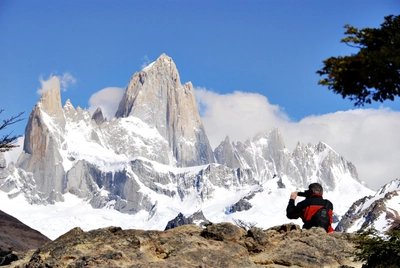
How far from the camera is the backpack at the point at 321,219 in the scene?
21.1m

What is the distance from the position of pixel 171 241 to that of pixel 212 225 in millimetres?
1946

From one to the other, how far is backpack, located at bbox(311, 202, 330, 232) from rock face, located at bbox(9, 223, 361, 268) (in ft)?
1.54

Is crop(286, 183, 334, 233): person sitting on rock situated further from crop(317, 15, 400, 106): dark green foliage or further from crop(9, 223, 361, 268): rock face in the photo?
crop(317, 15, 400, 106): dark green foliage

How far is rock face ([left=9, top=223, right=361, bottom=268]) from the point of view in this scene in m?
18.0

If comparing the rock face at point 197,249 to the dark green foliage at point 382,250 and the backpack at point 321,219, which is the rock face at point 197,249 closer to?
the backpack at point 321,219

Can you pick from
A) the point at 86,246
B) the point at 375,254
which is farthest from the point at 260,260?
the point at 86,246

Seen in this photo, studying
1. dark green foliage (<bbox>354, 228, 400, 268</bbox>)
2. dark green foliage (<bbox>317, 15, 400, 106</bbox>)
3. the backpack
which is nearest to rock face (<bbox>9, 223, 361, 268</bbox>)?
the backpack

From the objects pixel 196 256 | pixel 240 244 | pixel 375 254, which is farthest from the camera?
pixel 240 244

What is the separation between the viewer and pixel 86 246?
19078 mm

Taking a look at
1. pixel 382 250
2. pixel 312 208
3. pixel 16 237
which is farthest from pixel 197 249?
pixel 16 237

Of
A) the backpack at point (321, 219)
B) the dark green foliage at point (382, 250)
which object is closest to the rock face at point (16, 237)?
the backpack at point (321, 219)

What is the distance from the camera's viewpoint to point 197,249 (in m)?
18.9

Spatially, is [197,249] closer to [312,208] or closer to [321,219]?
[312,208]

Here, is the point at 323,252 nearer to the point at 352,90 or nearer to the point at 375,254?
the point at 375,254
